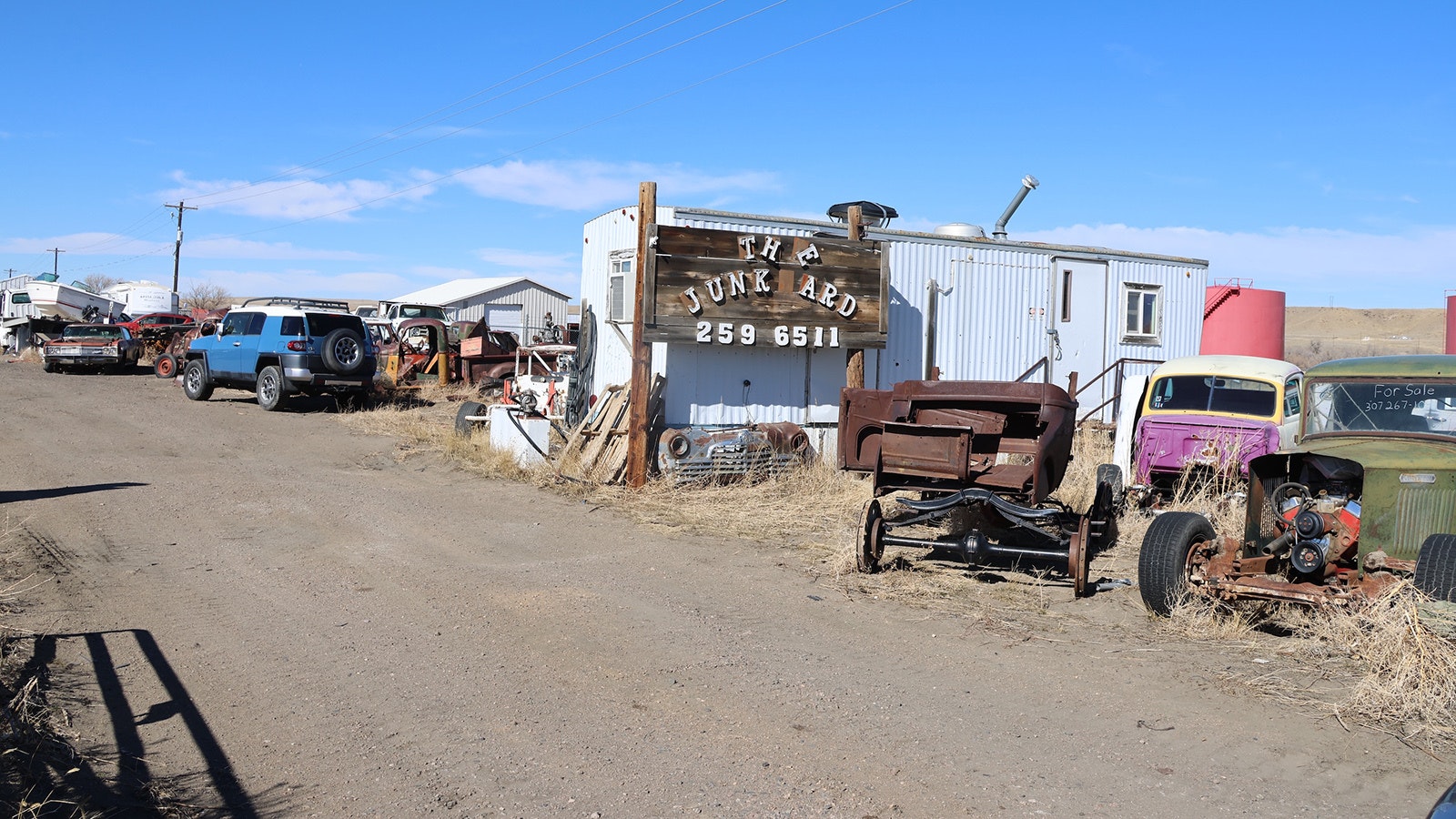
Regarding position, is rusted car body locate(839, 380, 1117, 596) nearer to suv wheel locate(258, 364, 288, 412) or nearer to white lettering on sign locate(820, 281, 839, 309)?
white lettering on sign locate(820, 281, 839, 309)

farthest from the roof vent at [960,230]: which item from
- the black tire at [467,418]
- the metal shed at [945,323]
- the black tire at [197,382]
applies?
the black tire at [197,382]

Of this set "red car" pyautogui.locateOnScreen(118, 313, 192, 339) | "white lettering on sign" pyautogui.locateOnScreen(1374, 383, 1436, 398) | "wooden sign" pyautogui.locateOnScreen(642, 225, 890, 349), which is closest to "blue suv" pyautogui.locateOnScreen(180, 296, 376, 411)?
"wooden sign" pyautogui.locateOnScreen(642, 225, 890, 349)

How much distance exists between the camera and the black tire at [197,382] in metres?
21.0

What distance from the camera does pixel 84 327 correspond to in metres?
27.0

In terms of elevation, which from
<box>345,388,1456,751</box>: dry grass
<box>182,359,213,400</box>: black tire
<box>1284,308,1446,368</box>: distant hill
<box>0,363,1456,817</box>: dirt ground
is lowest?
<box>0,363,1456,817</box>: dirt ground

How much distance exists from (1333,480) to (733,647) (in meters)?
4.18

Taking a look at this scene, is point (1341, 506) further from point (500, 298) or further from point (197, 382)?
point (500, 298)

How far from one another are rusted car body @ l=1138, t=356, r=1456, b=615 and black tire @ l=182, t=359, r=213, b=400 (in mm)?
18748

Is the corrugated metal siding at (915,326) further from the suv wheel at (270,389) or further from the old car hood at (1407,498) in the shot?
the old car hood at (1407,498)

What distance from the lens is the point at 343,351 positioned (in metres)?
19.5

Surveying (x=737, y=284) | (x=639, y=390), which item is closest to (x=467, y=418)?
(x=639, y=390)

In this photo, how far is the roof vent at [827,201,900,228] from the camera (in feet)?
51.8

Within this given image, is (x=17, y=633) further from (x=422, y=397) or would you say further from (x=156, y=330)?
(x=156, y=330)

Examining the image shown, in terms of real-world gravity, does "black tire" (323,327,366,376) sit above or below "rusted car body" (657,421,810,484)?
above
